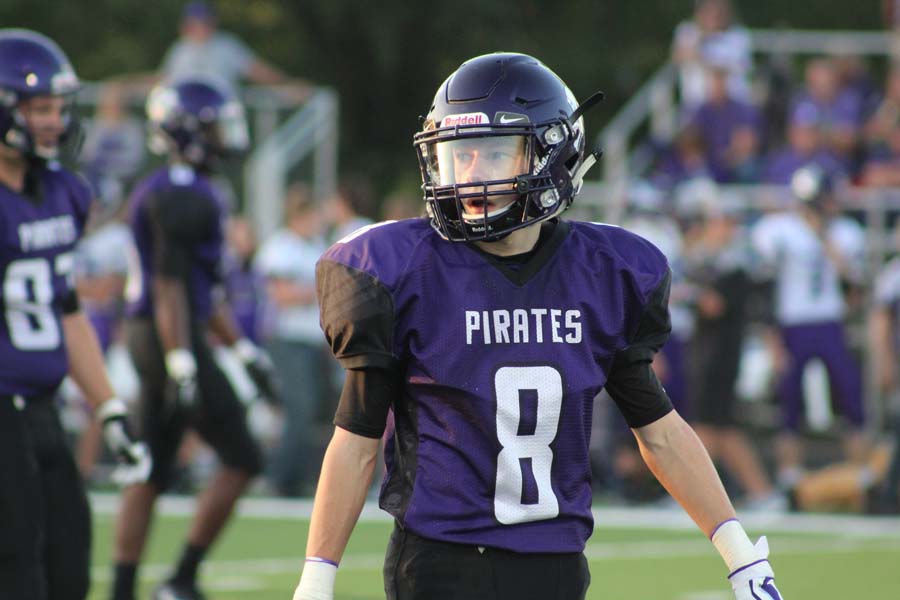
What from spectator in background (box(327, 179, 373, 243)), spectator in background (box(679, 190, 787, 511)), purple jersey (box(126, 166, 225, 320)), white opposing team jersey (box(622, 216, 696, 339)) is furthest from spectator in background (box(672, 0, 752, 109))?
purple jersey (box(126, 166, 225, 320))

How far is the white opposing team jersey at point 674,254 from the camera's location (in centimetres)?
974

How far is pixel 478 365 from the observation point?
3.14 meters

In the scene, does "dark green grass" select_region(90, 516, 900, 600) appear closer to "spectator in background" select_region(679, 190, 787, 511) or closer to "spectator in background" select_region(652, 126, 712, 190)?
"spectator in background" select_region(679, 190, 787, 511)

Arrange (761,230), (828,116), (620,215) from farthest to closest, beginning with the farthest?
(828,116)
(620,215)
(761,230)

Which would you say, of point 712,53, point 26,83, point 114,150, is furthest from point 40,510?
point 712,53

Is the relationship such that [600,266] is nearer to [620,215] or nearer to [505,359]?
[505,359]

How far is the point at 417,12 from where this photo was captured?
20.3m

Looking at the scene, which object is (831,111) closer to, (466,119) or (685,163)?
(685,163)

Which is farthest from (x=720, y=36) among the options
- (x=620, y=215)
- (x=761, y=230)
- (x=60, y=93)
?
(x=60, y=93)

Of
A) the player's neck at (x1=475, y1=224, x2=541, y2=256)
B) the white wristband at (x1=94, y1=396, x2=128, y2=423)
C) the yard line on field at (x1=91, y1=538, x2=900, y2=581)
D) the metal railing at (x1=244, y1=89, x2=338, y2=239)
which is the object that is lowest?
the yard line on field at (x1=91, y1=538, x2=900, y2=581)

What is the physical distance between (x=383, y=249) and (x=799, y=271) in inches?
266

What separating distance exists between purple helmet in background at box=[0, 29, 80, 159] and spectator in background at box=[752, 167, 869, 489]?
18.5ft

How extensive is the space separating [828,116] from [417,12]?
9.36 metres

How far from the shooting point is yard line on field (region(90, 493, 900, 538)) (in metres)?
8.76
